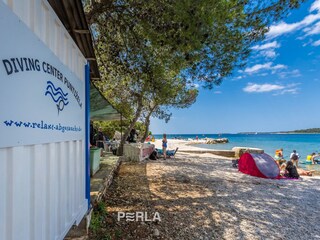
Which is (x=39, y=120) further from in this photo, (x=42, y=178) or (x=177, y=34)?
(x=177, y=34)

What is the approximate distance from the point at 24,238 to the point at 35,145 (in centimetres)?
69

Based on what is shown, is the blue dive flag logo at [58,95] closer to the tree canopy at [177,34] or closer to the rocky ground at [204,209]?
the rocky ground at [204,209]

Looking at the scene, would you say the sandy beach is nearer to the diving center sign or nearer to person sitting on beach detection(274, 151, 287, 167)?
the diving center sign

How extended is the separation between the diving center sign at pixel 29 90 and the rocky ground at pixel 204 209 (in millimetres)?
2229

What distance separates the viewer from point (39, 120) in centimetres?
185

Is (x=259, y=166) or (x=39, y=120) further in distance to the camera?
(x=259, y=166)

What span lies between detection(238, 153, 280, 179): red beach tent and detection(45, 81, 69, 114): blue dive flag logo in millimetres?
9361

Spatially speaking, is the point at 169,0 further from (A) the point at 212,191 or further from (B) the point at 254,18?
(A) the point at 212,191

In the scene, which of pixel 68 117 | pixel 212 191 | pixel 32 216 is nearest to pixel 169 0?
pixel 68 117

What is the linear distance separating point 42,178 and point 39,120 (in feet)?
1.72

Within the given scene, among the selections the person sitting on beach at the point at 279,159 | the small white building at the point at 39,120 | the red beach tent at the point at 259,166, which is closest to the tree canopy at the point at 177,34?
the small white building at the point at 39,120

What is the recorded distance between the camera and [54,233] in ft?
7.47

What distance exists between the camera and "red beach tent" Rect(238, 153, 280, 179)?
32.2 feet

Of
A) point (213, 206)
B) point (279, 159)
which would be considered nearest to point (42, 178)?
point (213, 206)
